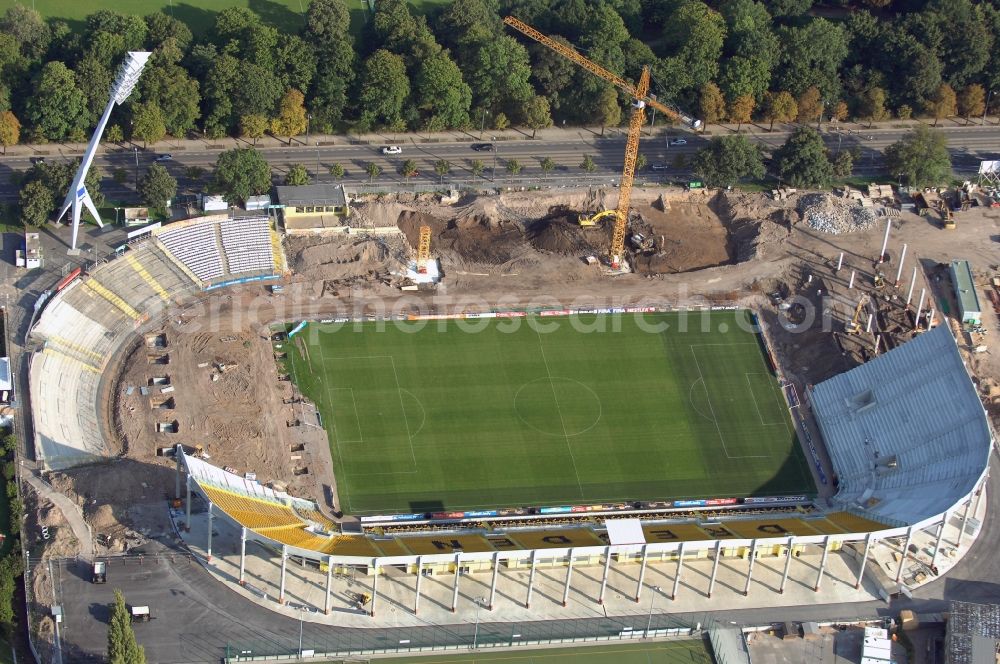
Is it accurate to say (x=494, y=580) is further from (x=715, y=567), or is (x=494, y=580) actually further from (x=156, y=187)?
(x=156, y=187)

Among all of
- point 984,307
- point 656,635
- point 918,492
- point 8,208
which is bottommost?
point 656,635

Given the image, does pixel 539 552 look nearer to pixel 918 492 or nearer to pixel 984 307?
pixel 918 492

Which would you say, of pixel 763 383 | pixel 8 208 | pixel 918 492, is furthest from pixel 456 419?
pixel 8 208

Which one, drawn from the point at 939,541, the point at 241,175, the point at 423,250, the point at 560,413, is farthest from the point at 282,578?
the point at 939,541

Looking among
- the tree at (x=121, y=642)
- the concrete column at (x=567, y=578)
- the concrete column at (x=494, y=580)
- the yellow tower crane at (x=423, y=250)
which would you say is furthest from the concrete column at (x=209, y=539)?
the yellow tower crane at (x=423, y=250)

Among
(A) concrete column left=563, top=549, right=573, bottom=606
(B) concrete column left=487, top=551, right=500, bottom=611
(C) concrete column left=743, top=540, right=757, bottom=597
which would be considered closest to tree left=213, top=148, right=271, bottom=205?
(B) concrete column left=487, top=551, right=500, bottom=611
